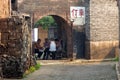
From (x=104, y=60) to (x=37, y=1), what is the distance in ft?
18.2

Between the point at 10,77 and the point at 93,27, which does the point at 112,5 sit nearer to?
the point at 93,27

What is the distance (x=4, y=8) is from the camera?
15477 mm

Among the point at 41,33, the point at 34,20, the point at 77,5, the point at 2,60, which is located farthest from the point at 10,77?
the point at 41,33

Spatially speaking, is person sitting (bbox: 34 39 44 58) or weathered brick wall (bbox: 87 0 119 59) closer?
weathered brick wall (bbox: 87 0 119 59)

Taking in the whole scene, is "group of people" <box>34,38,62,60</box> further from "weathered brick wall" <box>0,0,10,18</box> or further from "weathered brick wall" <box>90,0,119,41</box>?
"weathered brick wall" <box>0,0,10,18</box>

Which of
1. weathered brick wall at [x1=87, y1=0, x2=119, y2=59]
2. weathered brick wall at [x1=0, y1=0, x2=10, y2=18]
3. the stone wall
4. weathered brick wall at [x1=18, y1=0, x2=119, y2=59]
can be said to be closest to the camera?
the stone wall

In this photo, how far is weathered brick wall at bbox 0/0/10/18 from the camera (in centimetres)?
1506

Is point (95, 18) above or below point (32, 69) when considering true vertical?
above

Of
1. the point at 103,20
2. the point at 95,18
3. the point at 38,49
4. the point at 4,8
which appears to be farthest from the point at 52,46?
the point at 4,8

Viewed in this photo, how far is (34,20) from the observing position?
2352cm

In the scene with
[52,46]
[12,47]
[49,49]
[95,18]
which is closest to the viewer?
[12,47]

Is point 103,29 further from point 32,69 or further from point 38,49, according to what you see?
point 32,69

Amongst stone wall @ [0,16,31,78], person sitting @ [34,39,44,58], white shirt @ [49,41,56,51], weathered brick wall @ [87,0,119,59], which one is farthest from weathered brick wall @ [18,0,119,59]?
stone wall @ [0,16,31,78]

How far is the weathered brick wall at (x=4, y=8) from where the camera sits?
49.4 ft
